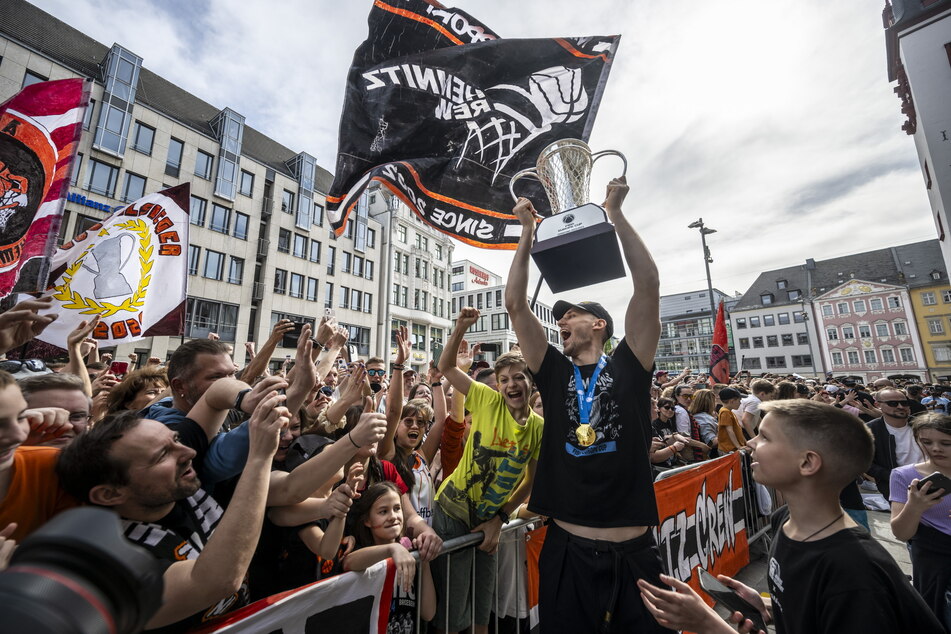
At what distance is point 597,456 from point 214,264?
101 feet

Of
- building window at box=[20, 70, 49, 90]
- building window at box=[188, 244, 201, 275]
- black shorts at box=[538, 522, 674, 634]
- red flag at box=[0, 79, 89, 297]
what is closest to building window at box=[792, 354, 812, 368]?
black shorts at box=[538, 522, 674, 634]

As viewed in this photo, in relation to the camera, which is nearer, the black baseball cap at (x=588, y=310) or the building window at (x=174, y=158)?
the black baseball cap at (x=588, y=310)

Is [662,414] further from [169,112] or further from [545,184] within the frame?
[169,112]

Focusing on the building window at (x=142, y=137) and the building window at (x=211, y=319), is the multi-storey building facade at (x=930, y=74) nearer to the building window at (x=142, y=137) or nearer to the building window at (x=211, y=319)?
the building window at (x=211, y=319)

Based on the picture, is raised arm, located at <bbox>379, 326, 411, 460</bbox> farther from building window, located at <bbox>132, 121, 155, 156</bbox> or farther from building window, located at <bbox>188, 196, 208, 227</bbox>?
building window, located at <bbox>132, 121, 155, 156</bbox>

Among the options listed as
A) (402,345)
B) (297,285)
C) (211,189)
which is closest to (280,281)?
(297,285)

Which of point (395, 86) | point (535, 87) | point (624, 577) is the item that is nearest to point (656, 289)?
point (624, 577)

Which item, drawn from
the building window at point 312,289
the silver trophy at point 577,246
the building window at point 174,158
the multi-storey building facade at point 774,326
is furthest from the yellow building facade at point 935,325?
the building window at point 174,158

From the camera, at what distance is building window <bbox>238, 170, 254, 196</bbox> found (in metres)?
29.6

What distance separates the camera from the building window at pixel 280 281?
30.2m

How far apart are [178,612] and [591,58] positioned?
19.9 feet

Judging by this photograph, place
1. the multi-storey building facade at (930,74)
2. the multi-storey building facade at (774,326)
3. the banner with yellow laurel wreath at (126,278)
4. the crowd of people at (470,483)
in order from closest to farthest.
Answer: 1. the crowd of people at (470,483)
2. the banner with yellow laurel wreath at (126,278)
3. the multi-storey building facade at (930,74)
4. the multi-storey building facade at (774,326)

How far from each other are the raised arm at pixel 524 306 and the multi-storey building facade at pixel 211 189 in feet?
69.1

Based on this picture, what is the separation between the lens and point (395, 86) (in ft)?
16.8
